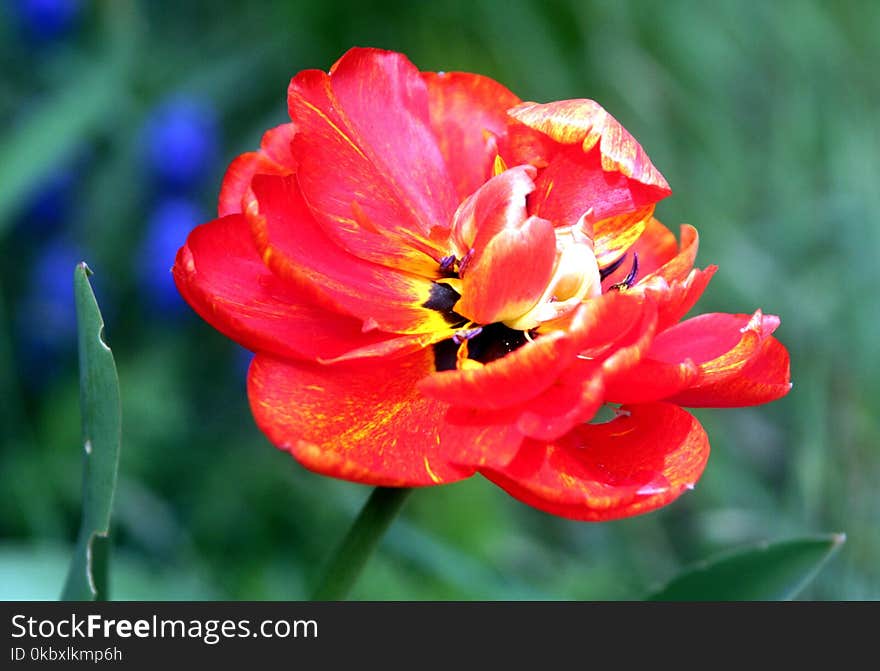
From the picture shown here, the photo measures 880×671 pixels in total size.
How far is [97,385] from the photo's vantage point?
68 centimetres

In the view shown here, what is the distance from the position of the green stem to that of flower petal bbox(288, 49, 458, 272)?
0.19 m

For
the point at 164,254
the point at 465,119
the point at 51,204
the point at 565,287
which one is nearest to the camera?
the point at 565,287

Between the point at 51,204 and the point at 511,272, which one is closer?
the point at 511,272

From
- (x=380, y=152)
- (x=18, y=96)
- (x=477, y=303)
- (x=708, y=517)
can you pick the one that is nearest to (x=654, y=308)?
(x=477, y=303)

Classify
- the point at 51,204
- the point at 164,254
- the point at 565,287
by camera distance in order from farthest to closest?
the point at 51,204 → the point at 164,254 → the point at 565,287

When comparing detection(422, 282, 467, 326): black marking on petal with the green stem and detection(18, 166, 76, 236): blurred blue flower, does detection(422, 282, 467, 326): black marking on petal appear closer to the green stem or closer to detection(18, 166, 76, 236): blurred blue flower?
the green stem

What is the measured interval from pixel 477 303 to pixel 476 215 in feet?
0.24

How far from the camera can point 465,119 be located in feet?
2.91

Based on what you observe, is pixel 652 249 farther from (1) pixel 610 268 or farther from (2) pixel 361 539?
(2) pixel 361 539

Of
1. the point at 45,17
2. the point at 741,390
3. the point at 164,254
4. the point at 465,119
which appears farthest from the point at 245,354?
the point at 741,390

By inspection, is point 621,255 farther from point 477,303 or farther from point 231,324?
point 231,324

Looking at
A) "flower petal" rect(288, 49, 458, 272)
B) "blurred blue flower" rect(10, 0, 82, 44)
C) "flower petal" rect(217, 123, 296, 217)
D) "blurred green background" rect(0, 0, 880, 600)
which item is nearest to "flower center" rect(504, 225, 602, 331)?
"flower petal" rect(288, 49, 458, 272)

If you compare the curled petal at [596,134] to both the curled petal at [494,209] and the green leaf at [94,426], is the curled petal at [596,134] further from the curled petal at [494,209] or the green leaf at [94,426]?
the green leaf at [94,426]

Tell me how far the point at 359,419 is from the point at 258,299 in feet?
0.36
